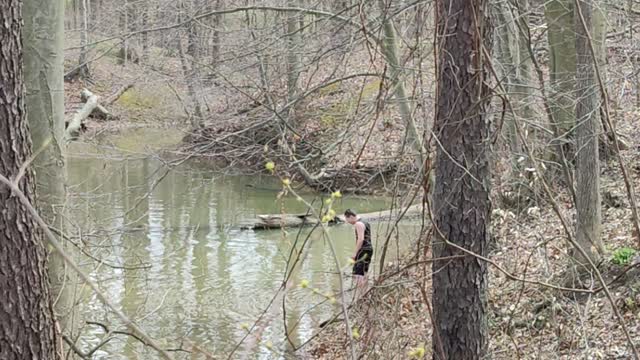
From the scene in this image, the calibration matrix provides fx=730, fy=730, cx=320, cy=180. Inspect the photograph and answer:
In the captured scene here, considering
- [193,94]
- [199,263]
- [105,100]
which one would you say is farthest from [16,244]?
[105,100]

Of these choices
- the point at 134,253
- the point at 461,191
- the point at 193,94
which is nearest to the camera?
the point at 461,191

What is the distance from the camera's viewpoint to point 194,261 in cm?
1357

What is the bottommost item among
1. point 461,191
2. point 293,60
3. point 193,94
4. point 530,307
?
point 530,307

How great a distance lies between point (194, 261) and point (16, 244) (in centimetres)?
1073

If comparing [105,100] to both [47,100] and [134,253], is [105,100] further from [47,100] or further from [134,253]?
[47,100]

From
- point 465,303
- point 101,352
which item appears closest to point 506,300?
point 465,303

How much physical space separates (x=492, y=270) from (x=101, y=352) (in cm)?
503

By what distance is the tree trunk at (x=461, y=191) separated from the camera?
4.84 metres

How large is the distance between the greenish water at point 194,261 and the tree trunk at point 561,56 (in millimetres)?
2379

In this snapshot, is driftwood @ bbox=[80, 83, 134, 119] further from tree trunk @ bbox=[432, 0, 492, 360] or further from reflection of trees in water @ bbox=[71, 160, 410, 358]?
tree trunk @ bbox=[432, 0, 492, 360]

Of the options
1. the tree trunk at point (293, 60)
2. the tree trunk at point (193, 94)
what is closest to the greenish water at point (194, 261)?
the tree trunk at point (193, 94)

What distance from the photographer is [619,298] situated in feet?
22.6

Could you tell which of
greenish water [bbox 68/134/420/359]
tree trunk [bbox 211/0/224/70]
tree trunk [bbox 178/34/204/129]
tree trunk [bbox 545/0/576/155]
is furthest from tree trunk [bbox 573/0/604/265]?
tree trunk [bbox 178/34/204/129]

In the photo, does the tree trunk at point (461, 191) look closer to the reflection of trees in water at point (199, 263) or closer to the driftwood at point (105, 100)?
the reflection of trees in water at point (199, 263)
